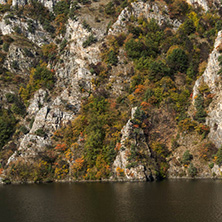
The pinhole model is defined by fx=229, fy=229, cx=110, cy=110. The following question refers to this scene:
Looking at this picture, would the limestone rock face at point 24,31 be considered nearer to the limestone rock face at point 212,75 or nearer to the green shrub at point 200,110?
the limestone rock face at point 212,75

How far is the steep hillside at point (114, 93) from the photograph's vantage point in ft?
284

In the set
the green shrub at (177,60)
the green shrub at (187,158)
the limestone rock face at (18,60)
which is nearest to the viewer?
the green shrub at (187,158)

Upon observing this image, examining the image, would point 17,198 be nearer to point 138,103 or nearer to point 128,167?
point 128,167

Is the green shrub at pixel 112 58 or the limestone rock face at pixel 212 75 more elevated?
the green shrub at pixel 112 58

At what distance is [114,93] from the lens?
113m

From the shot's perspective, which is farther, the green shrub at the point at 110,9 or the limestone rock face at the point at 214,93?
the green shrub at the point at 110,9

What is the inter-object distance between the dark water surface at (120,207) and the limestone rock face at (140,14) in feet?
340

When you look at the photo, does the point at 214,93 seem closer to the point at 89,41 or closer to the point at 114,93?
the point at 114,93

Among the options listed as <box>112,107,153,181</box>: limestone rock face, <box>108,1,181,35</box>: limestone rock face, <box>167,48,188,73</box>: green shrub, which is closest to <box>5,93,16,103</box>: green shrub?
<box>108,1,181,35</box>: limestone rock face

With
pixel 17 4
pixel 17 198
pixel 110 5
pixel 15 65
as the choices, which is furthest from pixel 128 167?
pixel 17 4

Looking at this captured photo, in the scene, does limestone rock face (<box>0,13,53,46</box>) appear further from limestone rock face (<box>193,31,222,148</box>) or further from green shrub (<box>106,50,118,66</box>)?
limestone rock face (<box>193,31,222,148</box>)

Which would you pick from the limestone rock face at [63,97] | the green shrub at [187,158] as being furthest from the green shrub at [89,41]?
the green shrub at [187,158]

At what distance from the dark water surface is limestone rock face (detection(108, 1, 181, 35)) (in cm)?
10359

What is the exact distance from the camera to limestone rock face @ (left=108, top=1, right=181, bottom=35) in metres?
134
